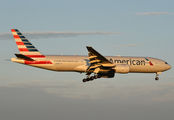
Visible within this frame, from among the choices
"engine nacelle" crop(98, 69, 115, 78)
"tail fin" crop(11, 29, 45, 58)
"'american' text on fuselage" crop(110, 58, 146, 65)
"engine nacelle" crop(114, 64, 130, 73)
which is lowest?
"engine nacelle" crop(98, 69, 115, 78)

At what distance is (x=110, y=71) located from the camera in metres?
45.3

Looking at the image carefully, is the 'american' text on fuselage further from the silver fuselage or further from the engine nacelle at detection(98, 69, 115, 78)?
the engine nacelle at detection(98, 69, 115, 78)

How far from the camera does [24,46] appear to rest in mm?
47594

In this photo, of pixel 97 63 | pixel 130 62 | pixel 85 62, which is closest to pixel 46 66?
pixel 85 62

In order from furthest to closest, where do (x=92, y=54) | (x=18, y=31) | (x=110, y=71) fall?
(x=18, y=31) < (x=110, y=71) < (x=92, y=54)

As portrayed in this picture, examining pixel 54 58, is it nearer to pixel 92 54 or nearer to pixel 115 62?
pixel 92 54

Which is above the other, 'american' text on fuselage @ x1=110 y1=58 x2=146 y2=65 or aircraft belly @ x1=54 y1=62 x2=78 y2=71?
'american' text on fuselage @ x1=110 y1=58 x2=146 y2=65

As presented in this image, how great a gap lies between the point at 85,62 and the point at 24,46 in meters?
10.4

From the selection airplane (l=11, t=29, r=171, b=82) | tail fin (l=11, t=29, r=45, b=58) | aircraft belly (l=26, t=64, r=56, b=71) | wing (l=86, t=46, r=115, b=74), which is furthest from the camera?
tail fin (l=11, t=29, r=45, b=58)

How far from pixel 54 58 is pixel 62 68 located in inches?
80.2

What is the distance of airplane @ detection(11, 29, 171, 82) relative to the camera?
44.2m

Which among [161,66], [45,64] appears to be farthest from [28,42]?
[161,66]

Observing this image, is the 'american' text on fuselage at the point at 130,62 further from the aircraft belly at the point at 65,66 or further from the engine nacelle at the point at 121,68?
the aircraft belly at the point at 65,66

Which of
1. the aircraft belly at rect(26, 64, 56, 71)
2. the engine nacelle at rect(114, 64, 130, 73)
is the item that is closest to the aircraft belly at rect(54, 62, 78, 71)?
the aircraft belly at rect(26, 64, 56, 71)
